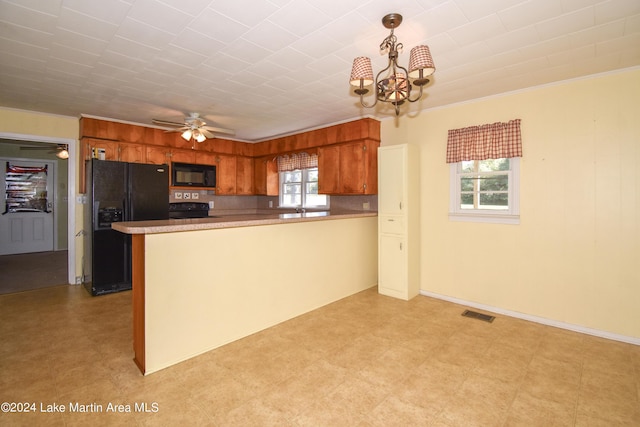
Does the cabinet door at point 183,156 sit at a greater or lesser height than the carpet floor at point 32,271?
greater

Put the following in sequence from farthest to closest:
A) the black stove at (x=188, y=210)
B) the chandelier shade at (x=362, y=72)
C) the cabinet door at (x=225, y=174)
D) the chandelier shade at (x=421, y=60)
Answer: the cabinet door at (x=225, y=174)
the black stove at (x=188, y=210)
the chandelier shade at (x=362, y=72)
the chandelier shade at (x=421, y=60)

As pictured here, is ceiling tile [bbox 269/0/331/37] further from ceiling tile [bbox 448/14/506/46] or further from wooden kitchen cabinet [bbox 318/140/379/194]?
wooden kitchen cabinet [bbox 318/140/379/194]

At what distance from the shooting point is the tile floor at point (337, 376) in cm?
183

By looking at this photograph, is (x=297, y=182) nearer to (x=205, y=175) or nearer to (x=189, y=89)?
(x=205, y=175)

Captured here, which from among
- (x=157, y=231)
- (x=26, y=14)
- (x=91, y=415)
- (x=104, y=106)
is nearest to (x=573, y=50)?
(x=157, y=231)

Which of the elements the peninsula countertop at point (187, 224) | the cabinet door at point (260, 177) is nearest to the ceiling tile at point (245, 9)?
the peninsula countertop at point (187, 224)

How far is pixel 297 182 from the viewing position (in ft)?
19.4

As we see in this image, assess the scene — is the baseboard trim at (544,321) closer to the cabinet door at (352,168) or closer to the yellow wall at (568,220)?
the yellow wall at (568,220)

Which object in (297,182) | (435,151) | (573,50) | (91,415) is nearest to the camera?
(91,415)

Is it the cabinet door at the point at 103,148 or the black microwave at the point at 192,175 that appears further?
the black microwave at the point at 192,175

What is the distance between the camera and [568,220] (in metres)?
3.06

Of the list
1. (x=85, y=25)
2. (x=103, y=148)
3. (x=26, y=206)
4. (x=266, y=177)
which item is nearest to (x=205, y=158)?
(x=266, y=177)

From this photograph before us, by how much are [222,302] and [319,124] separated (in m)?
3.28

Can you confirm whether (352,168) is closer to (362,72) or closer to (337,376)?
(362,72)
